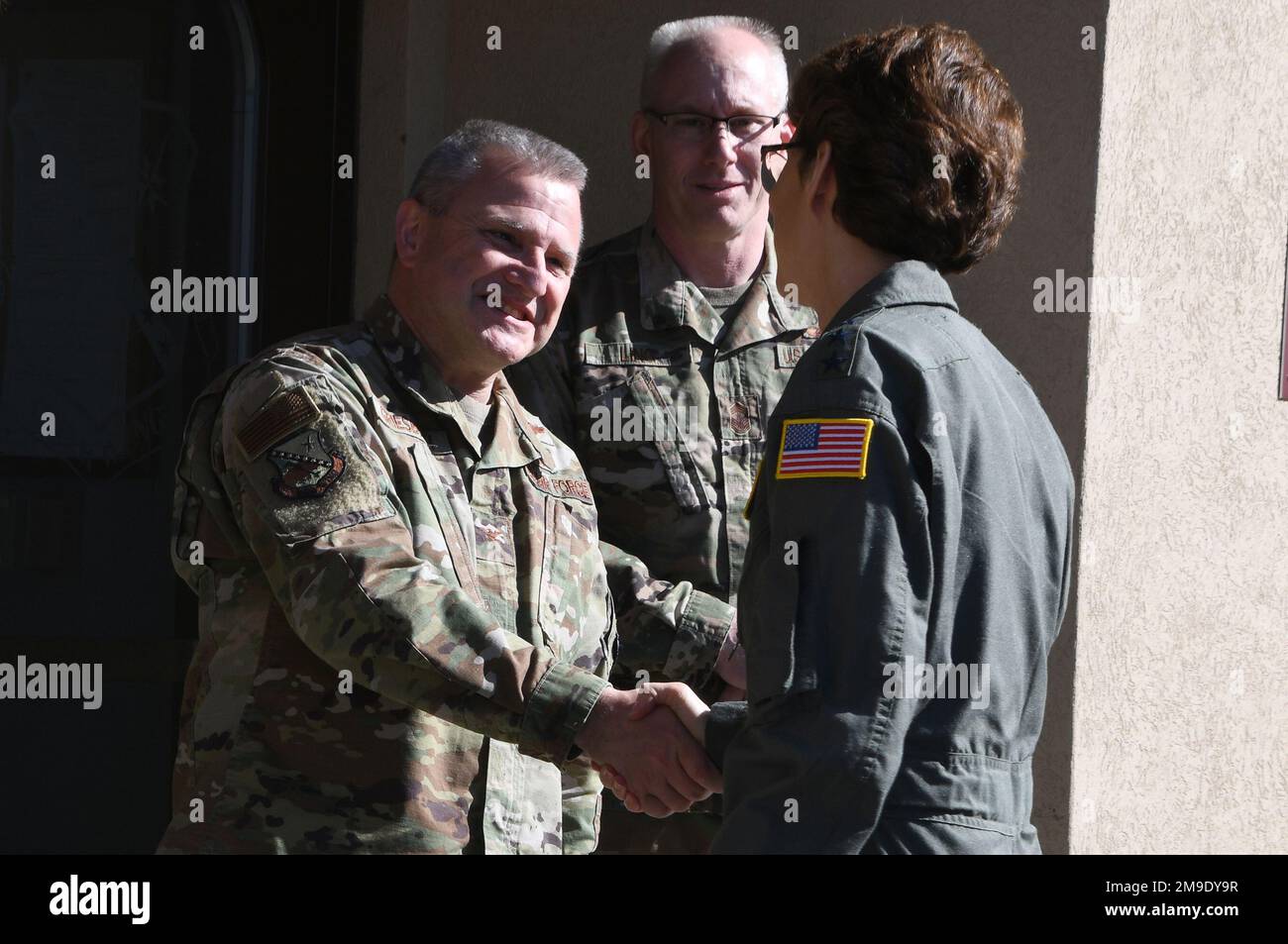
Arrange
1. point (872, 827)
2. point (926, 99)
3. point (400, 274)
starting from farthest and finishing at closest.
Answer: point (400, 274) < point (926, 99) < point (872, 827)

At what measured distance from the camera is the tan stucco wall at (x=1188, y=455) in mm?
3588

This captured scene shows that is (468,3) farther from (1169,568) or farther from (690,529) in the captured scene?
(1169,568)

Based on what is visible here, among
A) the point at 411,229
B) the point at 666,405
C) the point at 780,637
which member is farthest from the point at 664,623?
the point at 780,637

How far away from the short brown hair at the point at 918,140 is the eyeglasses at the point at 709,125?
1.29 meters

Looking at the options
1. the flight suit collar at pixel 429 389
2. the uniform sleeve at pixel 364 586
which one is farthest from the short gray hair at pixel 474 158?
the uniform sleeve at pixel 364 586

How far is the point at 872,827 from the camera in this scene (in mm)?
1670

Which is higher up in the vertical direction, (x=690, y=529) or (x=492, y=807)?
(x=690, y=529)

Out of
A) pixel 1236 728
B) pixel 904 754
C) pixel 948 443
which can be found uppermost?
pixel 948 443

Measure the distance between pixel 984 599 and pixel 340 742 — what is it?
1.00 m

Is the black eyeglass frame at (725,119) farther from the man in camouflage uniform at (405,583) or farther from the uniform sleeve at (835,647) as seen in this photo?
the uniform sleeve at (835,647)

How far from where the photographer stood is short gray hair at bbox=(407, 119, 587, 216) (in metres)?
2.55

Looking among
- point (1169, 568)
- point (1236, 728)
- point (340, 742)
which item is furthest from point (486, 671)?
point (1236, 728)

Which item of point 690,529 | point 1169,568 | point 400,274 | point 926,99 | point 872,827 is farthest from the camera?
point 1169,568

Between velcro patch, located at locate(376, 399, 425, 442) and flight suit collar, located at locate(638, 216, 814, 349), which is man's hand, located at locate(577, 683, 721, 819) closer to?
velcro patch, located at locate(376, 399, 425, 442)
